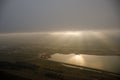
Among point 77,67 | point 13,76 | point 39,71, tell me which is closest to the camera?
point 13,76

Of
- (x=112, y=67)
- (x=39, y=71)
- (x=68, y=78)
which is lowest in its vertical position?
(x=68, y=78)

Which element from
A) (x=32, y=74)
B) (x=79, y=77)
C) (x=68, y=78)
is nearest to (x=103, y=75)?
(x=79, y=77)

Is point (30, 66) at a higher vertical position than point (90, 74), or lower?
higher

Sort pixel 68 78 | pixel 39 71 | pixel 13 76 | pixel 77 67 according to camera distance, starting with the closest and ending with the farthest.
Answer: pixel 68 78, pixel 13 76, pixel 39 71, pixel 77 67

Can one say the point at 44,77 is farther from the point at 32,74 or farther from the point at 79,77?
the point at 79,77

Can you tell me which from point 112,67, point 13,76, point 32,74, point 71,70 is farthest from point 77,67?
point 13,76

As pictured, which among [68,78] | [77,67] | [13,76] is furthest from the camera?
[77,67]

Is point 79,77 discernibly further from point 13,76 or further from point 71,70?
point 13,76

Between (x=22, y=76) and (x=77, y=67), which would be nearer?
(x=22, y=76)

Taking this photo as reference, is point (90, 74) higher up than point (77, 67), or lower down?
lower down
